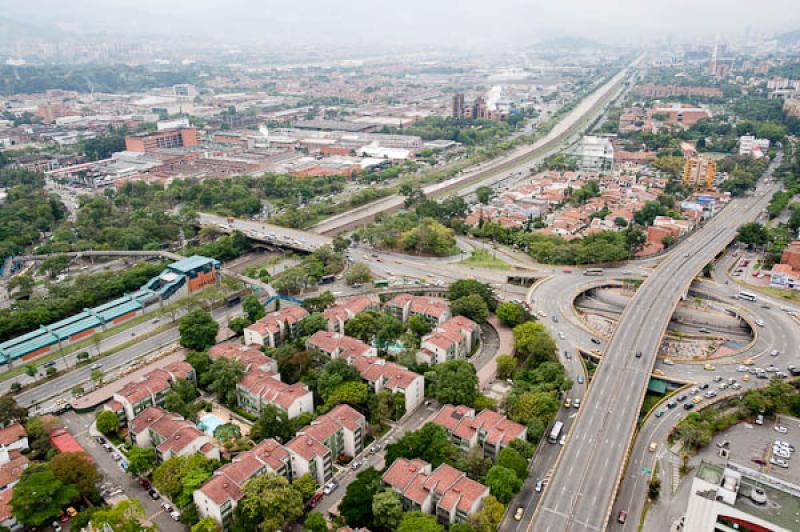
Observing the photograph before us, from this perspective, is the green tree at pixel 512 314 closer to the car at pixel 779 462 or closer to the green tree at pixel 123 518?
the car at pixel 779 462

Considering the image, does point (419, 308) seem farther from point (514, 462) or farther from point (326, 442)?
point (514, 462)

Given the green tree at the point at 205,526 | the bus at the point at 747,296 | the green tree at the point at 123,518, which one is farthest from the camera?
the bus at the point at 747,296

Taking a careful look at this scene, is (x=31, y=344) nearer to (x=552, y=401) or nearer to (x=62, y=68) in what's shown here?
(x=552, y=401)

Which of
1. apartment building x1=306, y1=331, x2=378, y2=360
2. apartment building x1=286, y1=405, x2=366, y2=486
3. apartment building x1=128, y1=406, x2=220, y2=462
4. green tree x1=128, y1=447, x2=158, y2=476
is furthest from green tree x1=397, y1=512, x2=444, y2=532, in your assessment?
apartment building x1=306, y1=331, x2=378, y2=360

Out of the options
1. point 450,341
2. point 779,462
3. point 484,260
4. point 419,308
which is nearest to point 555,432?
point 450,341

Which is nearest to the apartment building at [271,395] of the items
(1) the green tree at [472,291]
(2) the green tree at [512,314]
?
(1) the green tree at [472,291]

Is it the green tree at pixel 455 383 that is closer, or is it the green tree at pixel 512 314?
the green tree at pixel 455 383

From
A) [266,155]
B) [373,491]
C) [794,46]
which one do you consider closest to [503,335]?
[373,491]
